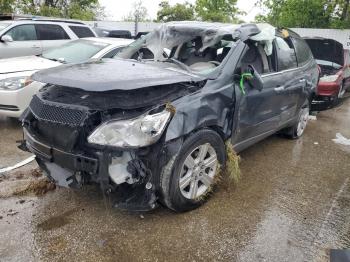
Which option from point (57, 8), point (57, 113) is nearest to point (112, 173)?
point (57, 113)

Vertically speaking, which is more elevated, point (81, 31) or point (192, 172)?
point (81, 31)

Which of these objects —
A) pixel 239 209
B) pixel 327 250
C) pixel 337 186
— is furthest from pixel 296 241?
pixel 337 186

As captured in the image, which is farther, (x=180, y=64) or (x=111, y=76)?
(x=180, y=64)

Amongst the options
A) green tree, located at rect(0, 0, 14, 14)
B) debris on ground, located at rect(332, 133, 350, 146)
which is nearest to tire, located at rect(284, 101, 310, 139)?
debris on ground, located at rect(332, 133, 350, 146)

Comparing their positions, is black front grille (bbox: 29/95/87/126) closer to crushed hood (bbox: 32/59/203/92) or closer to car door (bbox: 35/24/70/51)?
crushed hood (bbox: 32/59/203/92)

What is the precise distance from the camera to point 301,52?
5.49 m

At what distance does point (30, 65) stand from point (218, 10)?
93.3ft

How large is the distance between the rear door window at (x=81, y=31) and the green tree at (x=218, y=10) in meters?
23.1

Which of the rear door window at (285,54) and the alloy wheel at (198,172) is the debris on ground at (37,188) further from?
the rear door window at (285,54)

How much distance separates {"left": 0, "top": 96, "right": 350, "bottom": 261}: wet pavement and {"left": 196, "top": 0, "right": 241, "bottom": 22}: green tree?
28847 millimetres

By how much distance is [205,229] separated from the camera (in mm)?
3180

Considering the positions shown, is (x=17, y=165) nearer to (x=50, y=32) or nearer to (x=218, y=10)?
(x=50, y=32)

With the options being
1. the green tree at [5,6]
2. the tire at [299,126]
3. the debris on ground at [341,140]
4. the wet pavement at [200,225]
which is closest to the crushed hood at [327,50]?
the debris on ground at [341,140]

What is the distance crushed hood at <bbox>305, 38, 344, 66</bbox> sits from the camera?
9312mm
